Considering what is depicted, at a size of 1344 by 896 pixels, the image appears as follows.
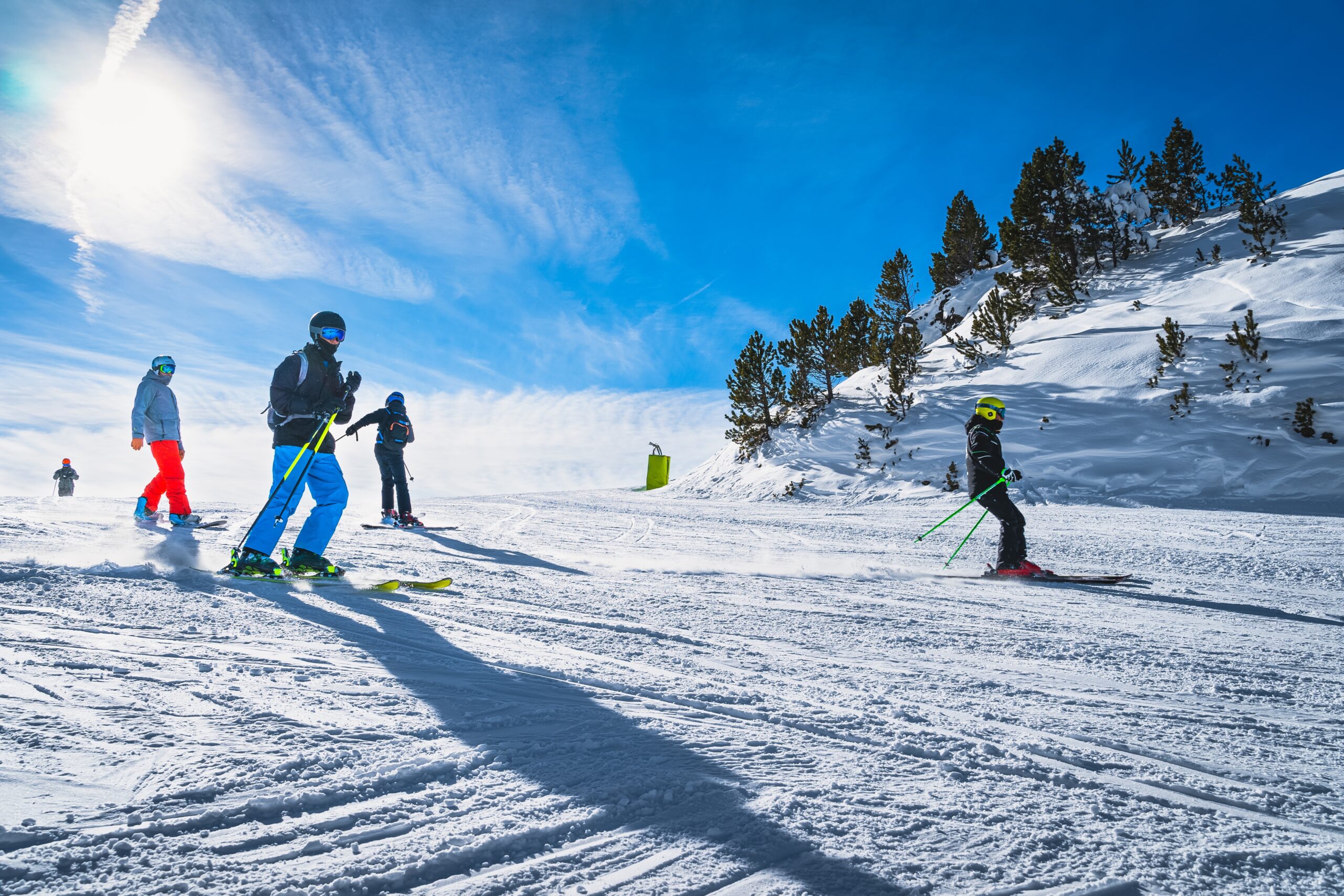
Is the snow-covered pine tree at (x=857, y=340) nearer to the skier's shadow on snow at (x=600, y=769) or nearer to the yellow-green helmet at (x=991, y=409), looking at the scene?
the yellow-green helmet at (x=991, y=409)

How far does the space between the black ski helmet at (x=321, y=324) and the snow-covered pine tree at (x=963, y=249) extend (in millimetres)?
42015

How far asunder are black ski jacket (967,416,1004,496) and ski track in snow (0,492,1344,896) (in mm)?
2294

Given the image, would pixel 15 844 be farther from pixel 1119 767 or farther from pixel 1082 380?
pixel 1082 380

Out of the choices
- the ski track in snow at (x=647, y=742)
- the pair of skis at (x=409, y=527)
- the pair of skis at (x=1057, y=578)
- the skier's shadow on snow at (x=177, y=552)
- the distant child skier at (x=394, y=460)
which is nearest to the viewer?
the ski track in snow at (x=647, y=742)

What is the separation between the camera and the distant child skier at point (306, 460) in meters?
5.21

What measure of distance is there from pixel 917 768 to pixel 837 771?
10.1 inches

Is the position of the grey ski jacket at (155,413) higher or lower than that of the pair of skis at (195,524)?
higher

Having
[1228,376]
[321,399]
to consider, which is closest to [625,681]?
[321,399]

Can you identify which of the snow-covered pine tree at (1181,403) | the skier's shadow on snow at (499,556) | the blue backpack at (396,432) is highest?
the snow-covered pine tree at (1181,403)

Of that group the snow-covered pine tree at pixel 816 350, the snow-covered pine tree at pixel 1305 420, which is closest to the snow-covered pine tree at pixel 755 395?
the snow-covered pine tree at pixel 816 350

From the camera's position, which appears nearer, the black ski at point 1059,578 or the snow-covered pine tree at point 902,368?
the black ski at point 1059,578

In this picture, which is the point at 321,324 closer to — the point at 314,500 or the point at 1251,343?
the point at 314,500

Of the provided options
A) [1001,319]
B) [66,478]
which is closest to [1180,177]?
[1001,319]

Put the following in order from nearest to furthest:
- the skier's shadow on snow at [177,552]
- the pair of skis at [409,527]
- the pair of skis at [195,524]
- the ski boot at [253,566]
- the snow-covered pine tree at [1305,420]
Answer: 1. the ski boot at [253,566]
2. the skier's shadow on snow at [177,552]
3. the pair of skis at [195,524]
4. the pair of skis at [409,527]
5. the snow-covered pine tree at [1305,420]
